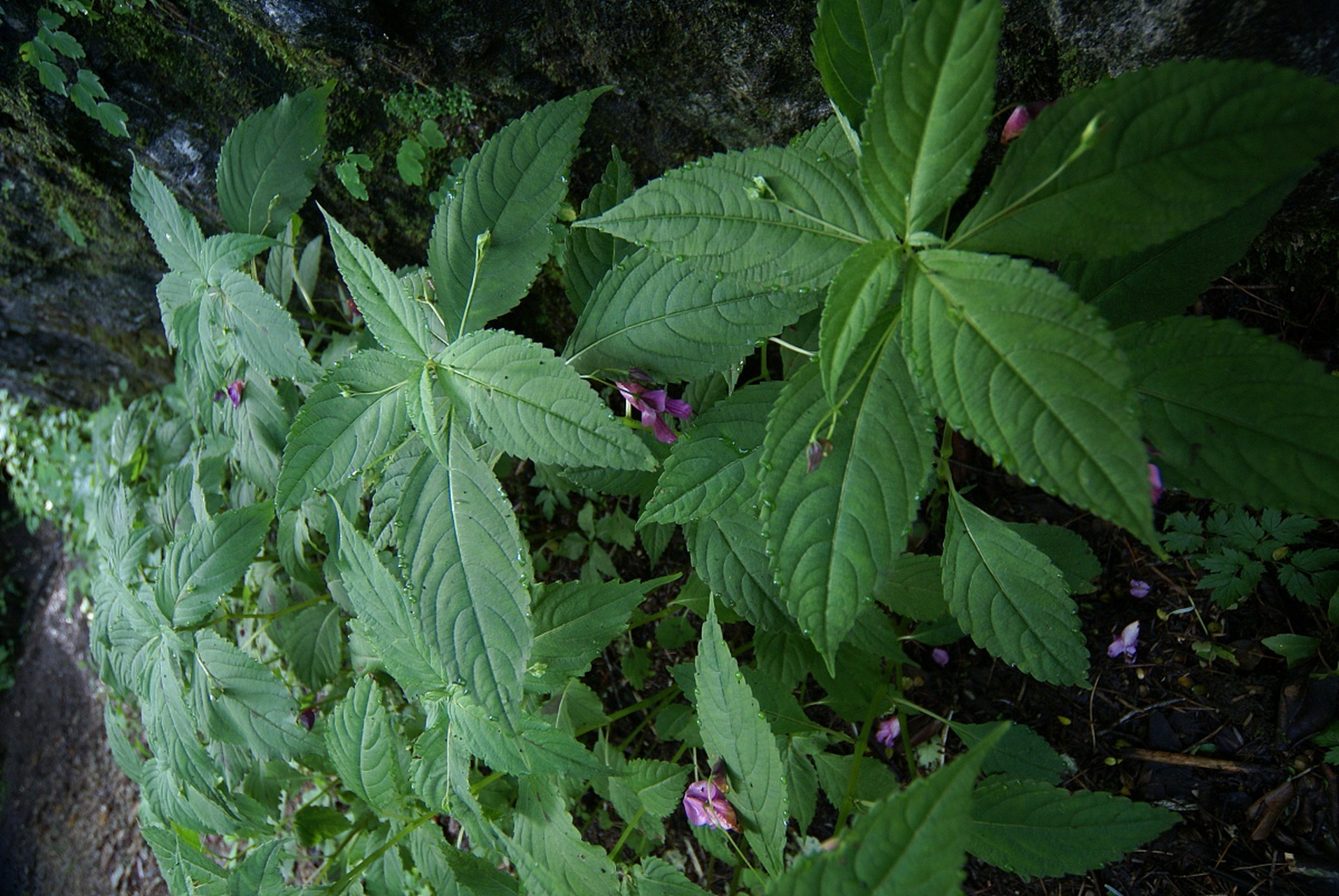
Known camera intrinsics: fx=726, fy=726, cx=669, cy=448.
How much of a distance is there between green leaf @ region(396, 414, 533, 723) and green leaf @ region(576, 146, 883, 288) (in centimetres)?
58

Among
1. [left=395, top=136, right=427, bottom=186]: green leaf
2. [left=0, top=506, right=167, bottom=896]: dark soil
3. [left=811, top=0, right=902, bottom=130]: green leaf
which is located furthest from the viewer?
[left=0, top=506, right=167, bottom=896]: dark soil

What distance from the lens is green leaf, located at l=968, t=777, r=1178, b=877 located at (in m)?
1.43

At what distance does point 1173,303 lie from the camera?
139cm

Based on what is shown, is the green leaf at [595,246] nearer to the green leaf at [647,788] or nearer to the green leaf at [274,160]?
the green leaf at [274,160]

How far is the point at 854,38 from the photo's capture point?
1245mm

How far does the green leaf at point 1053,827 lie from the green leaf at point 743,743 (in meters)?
0.38

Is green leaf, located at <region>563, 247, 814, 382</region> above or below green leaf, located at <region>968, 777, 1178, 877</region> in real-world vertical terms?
above

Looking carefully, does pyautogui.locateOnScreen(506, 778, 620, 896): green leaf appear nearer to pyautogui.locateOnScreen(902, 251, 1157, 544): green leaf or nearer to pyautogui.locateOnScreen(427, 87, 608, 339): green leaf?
pyautogui.locateOnScreen(427, 87, 608, 339): green leaf

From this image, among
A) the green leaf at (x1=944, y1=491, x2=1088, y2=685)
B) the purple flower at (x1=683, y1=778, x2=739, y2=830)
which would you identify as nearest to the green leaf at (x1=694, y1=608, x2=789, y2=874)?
the purple flower at (x1=683, y1=778, x2=739, y2=830)

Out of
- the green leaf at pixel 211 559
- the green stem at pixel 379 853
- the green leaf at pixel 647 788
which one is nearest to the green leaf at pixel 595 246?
the green leaf at pixel 211 559

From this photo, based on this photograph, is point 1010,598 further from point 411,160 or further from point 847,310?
point 411,160

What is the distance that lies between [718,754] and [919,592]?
0.66m

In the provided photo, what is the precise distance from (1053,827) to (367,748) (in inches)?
62.8

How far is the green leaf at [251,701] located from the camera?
2.05m
